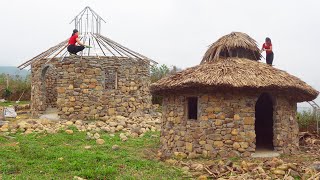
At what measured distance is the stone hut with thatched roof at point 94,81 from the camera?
62.3 ft

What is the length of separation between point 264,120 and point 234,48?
3504 mm

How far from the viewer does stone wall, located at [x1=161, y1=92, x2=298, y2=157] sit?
38.6 ft

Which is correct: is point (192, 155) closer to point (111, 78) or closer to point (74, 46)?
point (111, 78)

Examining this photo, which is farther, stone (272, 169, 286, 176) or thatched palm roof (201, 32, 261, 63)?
thatched palm roof (201, 32, 261, 63)

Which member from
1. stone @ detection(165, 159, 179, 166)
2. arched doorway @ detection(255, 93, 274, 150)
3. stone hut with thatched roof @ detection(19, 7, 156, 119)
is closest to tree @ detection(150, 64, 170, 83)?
stone hut with thatched roof @ detection(19, 7, 156, 119)

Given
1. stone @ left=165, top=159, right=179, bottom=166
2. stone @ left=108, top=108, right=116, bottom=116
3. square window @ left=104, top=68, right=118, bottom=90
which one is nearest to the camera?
stone @ left=165, top=159, right=179, bottom=166

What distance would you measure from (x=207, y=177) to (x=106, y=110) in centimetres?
1026

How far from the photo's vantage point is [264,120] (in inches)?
611

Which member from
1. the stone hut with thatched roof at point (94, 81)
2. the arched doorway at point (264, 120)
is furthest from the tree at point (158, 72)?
the arched doorway at point (264, 120)

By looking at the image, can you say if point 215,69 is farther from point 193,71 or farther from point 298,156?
point 298,156

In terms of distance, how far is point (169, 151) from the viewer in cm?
1272

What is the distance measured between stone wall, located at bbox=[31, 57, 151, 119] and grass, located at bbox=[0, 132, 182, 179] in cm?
435

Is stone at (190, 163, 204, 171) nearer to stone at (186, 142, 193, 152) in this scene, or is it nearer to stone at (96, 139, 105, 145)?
stone at (186, 142, 193, 152)

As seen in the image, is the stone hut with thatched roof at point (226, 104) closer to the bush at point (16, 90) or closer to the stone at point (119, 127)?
the stone at point (119, 127)
